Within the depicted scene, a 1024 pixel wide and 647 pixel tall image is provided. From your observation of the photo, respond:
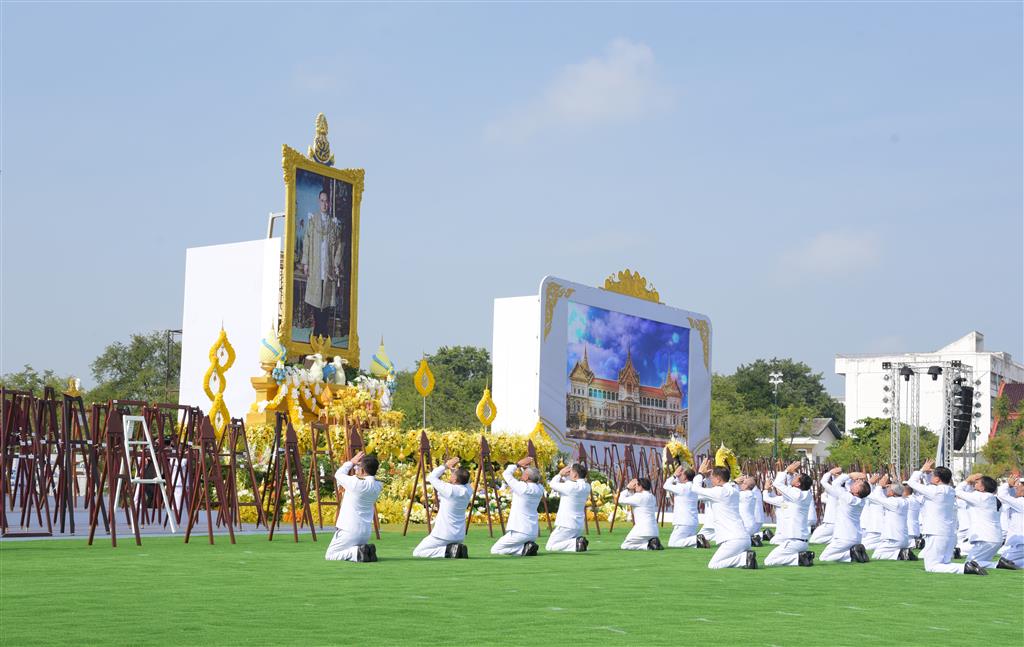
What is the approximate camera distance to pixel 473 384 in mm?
71875

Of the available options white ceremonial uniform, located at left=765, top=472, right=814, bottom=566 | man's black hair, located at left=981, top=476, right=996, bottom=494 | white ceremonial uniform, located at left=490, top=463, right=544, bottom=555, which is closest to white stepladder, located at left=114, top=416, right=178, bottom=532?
white ceremonial uniform, located at left=490, top=463, right=544, bottom=555

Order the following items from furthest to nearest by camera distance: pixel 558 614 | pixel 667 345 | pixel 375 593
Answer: pixel 667 345
pixel 375 593
pixel 558 614

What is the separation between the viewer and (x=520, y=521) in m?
17.7

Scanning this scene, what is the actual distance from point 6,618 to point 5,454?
8381 mm

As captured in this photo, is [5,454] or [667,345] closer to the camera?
[5,454]

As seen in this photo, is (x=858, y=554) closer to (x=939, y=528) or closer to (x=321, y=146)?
(x=939, y=528)

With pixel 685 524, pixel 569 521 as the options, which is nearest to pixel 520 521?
pixel 569 521

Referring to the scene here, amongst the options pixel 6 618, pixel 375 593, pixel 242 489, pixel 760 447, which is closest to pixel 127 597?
pixel 6 618

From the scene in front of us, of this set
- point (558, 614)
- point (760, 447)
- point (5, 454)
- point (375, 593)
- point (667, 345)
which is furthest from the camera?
point (760, 447)

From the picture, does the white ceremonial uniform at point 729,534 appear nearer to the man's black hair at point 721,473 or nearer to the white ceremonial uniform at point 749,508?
the man's black hair at point 721,473

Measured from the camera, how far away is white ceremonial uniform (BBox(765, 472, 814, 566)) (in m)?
17.1

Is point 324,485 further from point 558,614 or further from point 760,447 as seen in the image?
point 760,447

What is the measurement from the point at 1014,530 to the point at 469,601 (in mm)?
10773

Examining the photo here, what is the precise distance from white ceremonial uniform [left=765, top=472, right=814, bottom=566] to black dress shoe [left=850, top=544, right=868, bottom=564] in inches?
40.2
